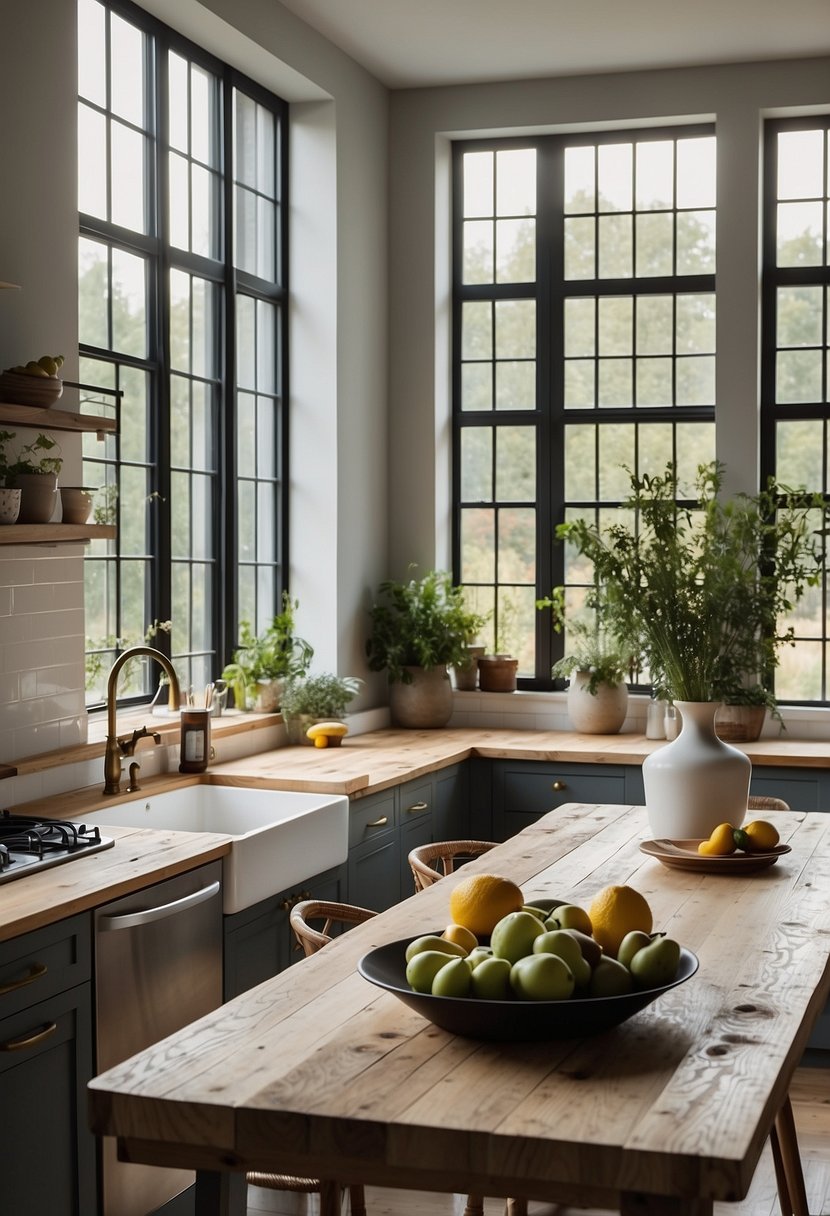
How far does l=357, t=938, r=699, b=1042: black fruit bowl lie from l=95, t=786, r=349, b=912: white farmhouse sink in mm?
1691

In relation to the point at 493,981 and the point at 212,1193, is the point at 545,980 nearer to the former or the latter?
the point at 493,981

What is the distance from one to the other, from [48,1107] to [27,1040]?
0.18 m

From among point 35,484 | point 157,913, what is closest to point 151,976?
point 157,913

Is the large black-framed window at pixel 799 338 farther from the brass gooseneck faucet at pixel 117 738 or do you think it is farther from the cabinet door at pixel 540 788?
the brass gooseneck faucet at pixel 117 738

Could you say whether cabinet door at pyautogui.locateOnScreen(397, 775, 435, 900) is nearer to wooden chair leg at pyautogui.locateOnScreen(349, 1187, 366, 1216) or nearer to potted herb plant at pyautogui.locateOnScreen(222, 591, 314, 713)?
potted herb plant at pyautogui.locateOnScreen(222, 591, 314, 713)

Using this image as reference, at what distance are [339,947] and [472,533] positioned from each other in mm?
4185

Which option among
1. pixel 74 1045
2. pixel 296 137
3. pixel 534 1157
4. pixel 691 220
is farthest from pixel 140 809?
pixel 691 220

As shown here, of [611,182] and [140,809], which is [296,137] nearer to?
[611,182]

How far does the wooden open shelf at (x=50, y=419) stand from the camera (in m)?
3.58

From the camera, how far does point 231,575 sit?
5.43 metres

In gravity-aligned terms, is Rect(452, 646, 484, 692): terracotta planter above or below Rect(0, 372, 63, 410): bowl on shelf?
below

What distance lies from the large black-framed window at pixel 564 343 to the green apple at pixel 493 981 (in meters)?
4.48

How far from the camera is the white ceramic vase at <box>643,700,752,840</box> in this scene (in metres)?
3.36

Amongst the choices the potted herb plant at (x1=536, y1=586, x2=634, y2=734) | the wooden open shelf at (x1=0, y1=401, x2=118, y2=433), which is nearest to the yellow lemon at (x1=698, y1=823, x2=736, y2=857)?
the wooden open shelf at (x1=0, y1=401, x2=118, y2=433)
